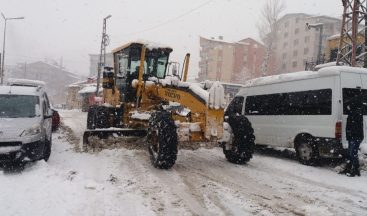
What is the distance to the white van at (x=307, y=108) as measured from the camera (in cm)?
984

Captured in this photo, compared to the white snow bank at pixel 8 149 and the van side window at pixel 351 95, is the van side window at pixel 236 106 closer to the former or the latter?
the van side window at pixel 351 95

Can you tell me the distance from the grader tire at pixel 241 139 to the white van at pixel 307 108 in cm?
174

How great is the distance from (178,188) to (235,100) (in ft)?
22.4

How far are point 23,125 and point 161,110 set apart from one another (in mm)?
3322

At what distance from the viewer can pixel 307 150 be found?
10.7 m

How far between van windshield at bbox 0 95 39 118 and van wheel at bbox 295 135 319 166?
679 cm

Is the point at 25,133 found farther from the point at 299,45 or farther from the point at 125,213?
the point at 299,45

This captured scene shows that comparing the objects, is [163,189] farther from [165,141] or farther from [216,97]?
[216,97]

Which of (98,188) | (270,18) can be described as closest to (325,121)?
(98,188)

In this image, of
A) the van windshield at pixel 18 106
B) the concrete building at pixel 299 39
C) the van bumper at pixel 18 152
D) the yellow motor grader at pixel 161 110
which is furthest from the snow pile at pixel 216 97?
the concrete building at pixel 299 39

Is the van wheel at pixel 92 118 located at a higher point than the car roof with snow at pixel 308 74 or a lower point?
lower

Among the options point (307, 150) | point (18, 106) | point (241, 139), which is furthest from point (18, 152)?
point (307, 150)

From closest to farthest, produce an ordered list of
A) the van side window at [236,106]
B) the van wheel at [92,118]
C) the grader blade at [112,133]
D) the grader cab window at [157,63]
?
the grader blade at [112,133] → the grader cab window at [157,63] → the van wheel at [92,118] → the van side window at [236,106]

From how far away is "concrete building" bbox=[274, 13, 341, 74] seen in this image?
7244 centimetres
